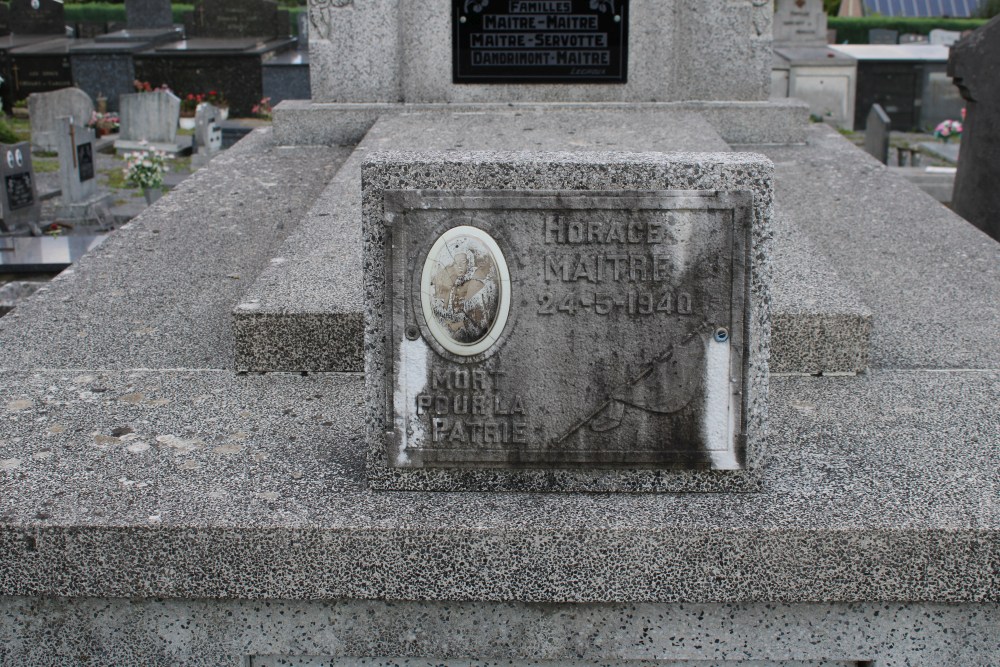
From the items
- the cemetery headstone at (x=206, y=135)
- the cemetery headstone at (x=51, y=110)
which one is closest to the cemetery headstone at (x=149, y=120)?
the cemetery headstone at (x=51, y=110)

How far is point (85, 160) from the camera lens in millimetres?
10430

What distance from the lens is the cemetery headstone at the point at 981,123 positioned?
23.7 ft

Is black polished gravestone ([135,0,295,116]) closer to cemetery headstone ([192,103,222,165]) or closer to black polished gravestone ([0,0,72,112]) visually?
black polished gravestone ([0,0,72,112])

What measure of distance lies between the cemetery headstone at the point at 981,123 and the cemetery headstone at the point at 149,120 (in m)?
9.63

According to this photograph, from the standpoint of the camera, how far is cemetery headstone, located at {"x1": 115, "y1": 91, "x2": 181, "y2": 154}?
45.8 ft

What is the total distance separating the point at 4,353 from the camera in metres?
3.71

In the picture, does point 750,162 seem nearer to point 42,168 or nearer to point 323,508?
point 323,508

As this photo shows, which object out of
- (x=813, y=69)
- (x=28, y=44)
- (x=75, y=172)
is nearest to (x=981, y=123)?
(x=75, y=172)

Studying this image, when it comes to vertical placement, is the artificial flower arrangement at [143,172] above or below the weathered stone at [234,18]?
below

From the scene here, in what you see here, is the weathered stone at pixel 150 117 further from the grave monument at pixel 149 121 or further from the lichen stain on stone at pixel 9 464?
the lichen stain on stone at pixel 9 464

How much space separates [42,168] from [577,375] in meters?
12.0

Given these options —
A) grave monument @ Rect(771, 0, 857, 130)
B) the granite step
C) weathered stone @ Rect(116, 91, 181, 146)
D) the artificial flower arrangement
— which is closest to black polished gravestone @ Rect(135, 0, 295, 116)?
weathered stone @ Rect(116, 91, 181, 146)

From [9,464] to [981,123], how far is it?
666 cm

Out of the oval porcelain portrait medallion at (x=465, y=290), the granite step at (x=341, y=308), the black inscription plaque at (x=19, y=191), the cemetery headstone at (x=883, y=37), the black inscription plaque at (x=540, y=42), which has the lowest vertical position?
the black inscription plaque at (x=19, y=191)
